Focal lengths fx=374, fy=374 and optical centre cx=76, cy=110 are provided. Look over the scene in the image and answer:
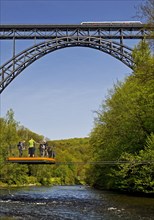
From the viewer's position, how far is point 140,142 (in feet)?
95.9

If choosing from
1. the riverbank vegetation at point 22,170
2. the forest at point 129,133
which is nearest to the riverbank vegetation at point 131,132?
the forest at point 129,133

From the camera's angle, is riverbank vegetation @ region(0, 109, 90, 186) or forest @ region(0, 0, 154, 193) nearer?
forest @ region(0, 0, 154, 193)

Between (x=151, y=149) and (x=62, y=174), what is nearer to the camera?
(x=151, y=149)

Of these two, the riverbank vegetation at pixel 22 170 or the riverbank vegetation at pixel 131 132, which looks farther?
the riverbank vegetation at pixel 22 170

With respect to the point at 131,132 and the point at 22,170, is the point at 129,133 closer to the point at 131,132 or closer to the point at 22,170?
the point at 131,132

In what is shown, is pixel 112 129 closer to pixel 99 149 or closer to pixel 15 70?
pixel 99 149

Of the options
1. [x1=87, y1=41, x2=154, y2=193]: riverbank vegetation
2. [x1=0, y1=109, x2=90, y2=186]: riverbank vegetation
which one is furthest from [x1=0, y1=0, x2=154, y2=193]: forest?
[x1=0, y1=109, x2=90, y2=186]: riverbank vegetation

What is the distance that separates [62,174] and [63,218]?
196 ft

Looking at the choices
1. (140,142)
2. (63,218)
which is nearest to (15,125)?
(140,142)

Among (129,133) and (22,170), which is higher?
(129,133)

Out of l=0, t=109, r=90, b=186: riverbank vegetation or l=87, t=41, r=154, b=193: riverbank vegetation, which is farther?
l=0, t=109, r=90, b=186: riverbank vegetation

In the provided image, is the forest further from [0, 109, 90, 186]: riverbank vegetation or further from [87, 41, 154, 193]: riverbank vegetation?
[0, 109, 90, 186]: riverbank vegetation

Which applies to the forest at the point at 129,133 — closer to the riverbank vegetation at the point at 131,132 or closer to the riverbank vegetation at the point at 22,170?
the riverbank vegetation at the point at 131,132

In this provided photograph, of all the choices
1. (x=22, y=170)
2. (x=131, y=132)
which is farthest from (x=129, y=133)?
(x=22, y=170)
